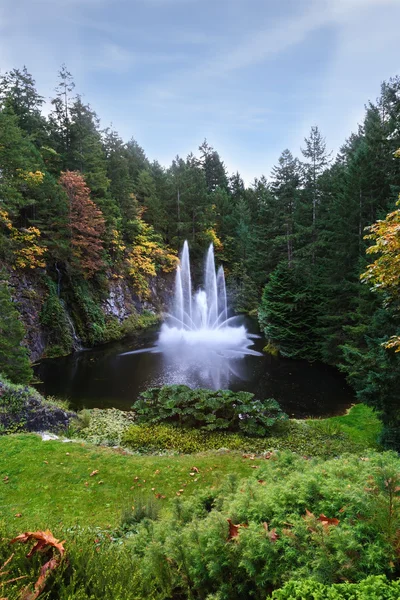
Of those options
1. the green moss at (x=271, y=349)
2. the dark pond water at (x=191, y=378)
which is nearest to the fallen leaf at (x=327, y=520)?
the dark pond water at (x=191, y=378)

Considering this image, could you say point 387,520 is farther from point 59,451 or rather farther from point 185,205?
point 185,205

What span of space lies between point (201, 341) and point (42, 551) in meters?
21.2

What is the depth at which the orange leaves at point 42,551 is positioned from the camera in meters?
1.74

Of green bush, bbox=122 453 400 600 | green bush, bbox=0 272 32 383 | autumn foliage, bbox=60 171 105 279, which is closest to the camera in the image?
green bush, bbox=122 453 400 600

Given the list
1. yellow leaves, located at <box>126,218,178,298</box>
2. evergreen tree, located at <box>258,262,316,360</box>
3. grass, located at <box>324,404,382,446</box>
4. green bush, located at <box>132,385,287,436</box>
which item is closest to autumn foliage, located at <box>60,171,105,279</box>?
yellow leaves, located at <box>126,218,178,298</box>

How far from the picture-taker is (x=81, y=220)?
22.2m

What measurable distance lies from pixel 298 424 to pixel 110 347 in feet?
49.1

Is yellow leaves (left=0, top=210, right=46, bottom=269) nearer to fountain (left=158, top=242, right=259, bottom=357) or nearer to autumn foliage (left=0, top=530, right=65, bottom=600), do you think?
fountain (left=158, top=242, right=259, bottom=357)

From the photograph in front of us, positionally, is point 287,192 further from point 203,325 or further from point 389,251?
point 389,251

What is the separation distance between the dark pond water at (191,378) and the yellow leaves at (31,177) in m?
10.1

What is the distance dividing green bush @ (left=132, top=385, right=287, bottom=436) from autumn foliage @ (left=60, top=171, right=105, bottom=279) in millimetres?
14638

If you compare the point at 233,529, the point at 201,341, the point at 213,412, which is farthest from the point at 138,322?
the point at 233,529

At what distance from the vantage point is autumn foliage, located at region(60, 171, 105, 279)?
2182 centimetres

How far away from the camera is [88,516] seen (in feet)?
15.6
